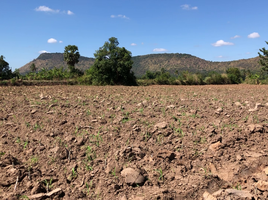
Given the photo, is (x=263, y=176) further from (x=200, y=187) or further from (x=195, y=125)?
(x=195, y=125)

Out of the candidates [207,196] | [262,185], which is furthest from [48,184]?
[262,185]

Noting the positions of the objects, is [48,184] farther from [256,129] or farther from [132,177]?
[256,129]

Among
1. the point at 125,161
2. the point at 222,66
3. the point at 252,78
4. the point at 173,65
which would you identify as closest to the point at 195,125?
the point at 125,161

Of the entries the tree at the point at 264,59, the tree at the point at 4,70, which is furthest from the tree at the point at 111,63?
the tree at the point at 264,59

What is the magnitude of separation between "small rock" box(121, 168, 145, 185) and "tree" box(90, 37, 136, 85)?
22088 mm

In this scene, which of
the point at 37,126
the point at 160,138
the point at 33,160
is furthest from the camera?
the point at 37,126

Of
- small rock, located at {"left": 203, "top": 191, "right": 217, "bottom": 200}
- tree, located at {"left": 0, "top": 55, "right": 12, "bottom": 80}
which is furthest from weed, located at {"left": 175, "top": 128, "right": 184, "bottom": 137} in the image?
tree, located at {"left": 0, "top": 55, "right": 12, "bottom": 80}

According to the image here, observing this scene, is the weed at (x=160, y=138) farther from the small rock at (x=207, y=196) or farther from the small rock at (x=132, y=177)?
the small rock at (x=207, y=196)

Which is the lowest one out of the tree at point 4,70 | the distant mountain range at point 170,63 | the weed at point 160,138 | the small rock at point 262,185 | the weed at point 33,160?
the small rock at point 262,185

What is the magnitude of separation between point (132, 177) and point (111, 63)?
22302 mm

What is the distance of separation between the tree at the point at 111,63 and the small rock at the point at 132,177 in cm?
2209

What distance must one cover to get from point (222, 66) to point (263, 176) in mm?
115253

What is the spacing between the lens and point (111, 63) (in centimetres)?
2519

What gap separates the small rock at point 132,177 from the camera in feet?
11.6
